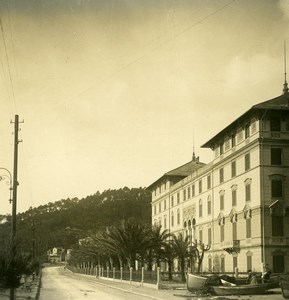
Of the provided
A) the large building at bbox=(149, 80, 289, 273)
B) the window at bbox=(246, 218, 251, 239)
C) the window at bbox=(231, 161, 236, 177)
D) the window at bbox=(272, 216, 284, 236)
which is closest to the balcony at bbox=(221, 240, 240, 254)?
the large building at bbox=(149, 80, 289, 273)

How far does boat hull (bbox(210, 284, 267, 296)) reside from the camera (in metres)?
24.3

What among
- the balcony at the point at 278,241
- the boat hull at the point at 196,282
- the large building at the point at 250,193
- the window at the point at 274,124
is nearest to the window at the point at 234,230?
the large building at the point at 250,193

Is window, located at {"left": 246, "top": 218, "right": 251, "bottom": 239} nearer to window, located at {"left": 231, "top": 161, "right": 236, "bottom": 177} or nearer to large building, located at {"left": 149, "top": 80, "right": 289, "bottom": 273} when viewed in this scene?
large building, located at {"left": 149, "top": 80, "right": 289, "bottom": 273}

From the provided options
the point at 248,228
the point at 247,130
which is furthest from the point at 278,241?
the point at 247,130

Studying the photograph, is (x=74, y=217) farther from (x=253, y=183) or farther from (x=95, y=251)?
(x=253, y=183)

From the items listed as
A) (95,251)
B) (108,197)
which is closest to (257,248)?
(95,251)

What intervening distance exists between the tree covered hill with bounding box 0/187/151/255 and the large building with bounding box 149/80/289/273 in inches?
2657

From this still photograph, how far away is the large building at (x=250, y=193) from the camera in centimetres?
4241

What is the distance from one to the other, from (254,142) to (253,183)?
131 inches

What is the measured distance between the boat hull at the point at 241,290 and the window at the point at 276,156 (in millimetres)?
19449

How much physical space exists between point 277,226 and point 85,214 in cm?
10616

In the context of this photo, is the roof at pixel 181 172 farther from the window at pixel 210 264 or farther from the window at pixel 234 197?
the window at pixel 234 197

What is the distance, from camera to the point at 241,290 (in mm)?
24484

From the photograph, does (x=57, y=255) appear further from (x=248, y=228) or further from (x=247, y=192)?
(x=247, y=192)
